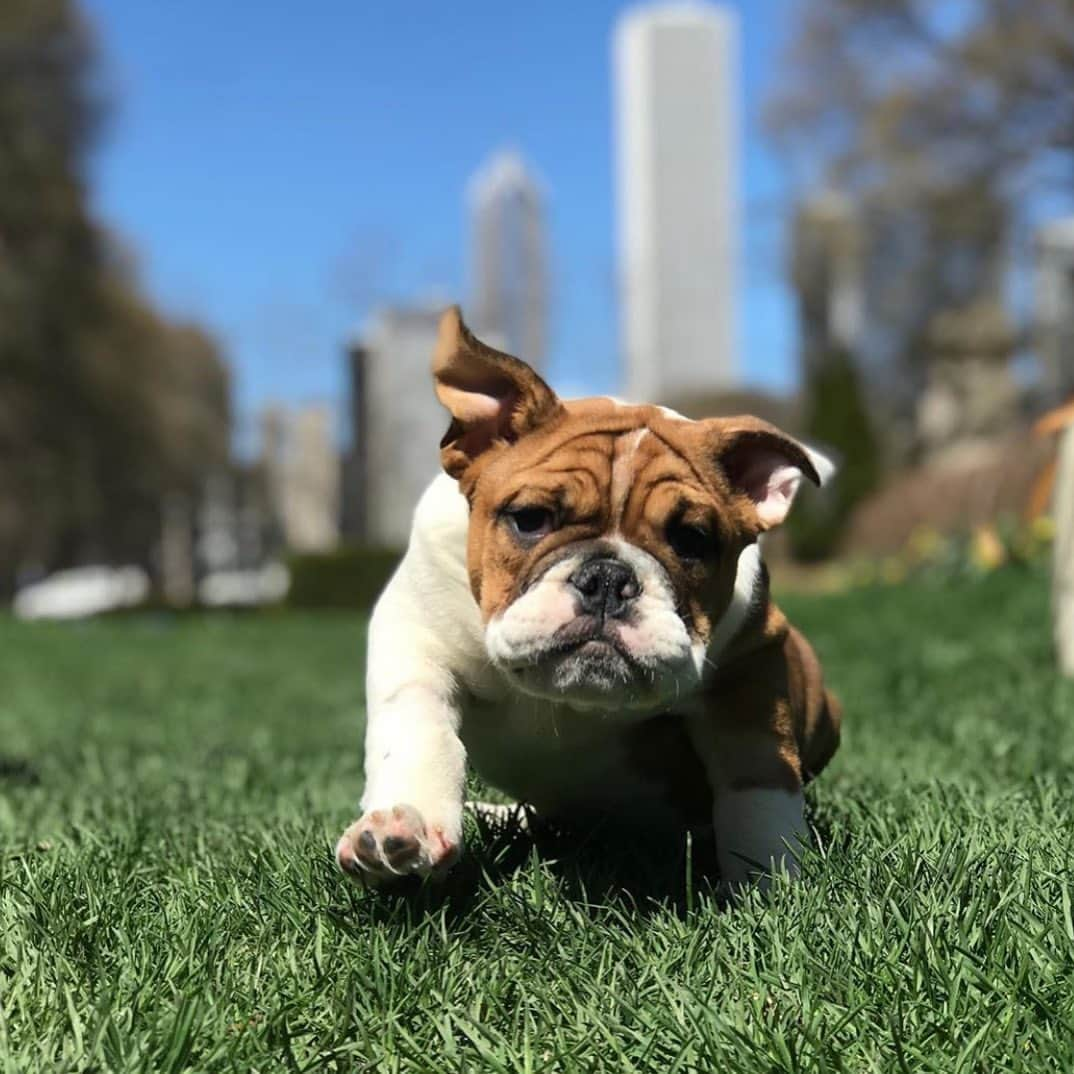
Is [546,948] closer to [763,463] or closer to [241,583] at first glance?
[763,463]

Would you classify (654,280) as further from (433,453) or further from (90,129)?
(433,453)

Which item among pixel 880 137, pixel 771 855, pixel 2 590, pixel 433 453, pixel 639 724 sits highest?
pixel 880 137

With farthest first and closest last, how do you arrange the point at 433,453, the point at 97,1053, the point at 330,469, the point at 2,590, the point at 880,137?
the point at 330,469, the point at 2,590, the point at 880,137, the point at 433,453, the point at 97,1053

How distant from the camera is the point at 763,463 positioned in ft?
8.54

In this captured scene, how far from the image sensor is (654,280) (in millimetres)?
46938

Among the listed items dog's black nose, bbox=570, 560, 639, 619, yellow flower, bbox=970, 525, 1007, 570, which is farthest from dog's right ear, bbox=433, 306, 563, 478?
yellow flower, bbox=970, 525, 1007, 570

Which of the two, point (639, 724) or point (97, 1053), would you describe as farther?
point (639, 724)

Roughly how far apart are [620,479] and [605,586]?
216 mm

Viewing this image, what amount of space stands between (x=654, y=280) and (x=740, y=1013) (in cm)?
4624

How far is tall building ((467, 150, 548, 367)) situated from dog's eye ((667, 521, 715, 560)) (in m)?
32.8

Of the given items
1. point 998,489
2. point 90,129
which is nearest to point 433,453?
point 998,489

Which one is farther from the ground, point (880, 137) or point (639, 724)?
point (880, 137)

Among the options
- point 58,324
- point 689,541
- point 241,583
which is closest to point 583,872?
point 689,541

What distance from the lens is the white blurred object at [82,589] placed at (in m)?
38.4
